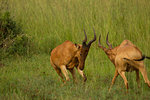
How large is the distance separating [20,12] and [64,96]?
668cm

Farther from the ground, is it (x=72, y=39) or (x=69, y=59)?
(x=69, y=59)

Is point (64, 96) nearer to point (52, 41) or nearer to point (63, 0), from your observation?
point (52, 41)

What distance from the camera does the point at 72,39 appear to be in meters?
8.98

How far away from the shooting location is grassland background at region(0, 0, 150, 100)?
5125 mm

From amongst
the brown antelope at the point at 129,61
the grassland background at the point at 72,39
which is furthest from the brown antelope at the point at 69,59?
the brown antelope at the point at 129,61

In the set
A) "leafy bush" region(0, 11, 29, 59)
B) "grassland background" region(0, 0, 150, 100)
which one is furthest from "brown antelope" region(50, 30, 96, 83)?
"leafy bush" region(0, 11, 29, 59)

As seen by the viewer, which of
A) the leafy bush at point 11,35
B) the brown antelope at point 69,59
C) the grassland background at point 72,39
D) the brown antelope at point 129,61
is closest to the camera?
the brown antelope at point 129,61

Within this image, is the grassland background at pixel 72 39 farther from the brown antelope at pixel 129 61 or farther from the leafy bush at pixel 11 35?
the brown antelope at pixel 129 61

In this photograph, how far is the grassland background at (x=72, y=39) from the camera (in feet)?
16.8

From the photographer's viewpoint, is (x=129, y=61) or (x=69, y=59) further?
(x=69, y=59)

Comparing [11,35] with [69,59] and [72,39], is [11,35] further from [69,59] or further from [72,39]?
[69,59]

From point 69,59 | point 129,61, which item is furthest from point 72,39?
point 129,61

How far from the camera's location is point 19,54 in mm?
8414

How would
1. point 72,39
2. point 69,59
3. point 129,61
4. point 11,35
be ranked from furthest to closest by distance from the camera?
1. point 72,39
2. point 11,35
3. point 69,59
4. point 129,61
